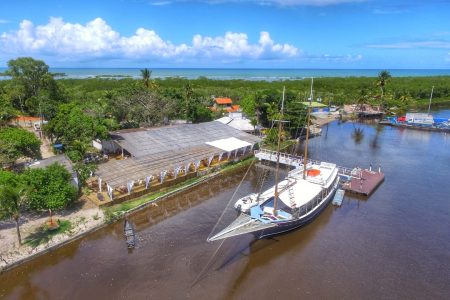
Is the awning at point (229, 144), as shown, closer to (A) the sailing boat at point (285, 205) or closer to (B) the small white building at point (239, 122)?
(A) the sailing boat at point (285, 205)

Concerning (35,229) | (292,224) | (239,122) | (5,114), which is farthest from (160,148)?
(239,122)

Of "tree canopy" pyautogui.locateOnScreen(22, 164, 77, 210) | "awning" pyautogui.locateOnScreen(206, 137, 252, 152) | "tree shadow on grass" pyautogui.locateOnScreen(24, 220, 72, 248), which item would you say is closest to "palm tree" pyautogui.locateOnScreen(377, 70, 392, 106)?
→ "awning" pyautogui.locateOnScreen(206, 137, 252, 152)

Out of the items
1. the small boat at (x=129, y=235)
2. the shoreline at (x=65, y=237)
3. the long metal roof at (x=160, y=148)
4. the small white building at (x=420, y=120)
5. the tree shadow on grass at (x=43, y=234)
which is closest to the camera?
the shoreline at (x=65, y=237)

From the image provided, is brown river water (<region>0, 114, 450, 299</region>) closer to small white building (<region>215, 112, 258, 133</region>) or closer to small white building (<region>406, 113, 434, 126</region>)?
small white building (<region>215, 112, 258, 133</region>)

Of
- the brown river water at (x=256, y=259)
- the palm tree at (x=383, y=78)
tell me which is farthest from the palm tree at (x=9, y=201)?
the palm tree at (x=383, y=78)

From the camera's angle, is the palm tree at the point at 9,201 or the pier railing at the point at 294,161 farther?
the pier railing at the point at 294,161

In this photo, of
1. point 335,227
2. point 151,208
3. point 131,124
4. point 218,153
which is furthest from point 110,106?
point 335,227

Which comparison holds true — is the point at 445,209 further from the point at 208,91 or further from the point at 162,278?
the point at 208,91
